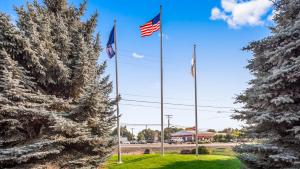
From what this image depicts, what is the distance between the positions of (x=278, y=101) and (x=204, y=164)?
8.48m

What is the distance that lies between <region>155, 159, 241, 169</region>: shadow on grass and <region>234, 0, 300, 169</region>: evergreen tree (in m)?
5.55

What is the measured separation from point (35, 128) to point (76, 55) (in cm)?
403

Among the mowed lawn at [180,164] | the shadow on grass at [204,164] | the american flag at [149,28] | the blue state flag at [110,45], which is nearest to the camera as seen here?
the shadow on grass at [204,164]

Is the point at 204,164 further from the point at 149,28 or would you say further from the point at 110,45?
the point at 110,45

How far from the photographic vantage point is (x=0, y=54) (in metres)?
11.5

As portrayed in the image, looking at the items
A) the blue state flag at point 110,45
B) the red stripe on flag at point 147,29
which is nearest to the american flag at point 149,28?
the red stripe on flag at point 147,29

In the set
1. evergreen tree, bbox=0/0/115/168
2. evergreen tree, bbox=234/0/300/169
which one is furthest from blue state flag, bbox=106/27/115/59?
evergreen tree, bbox=234/0/300/169

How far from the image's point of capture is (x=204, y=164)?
50.4 ft

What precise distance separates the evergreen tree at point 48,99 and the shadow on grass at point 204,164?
13.2 ft

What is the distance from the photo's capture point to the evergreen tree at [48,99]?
11070 millimetres

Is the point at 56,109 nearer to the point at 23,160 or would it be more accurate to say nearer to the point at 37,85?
the point at 37,85

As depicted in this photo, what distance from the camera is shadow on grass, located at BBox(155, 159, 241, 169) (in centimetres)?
1481

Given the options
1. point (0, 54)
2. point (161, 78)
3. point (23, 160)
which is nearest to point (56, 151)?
point (23, 160)

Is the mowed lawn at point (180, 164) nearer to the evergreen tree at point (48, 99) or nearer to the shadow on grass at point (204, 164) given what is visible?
the shadow on grass at point (204, 164)
